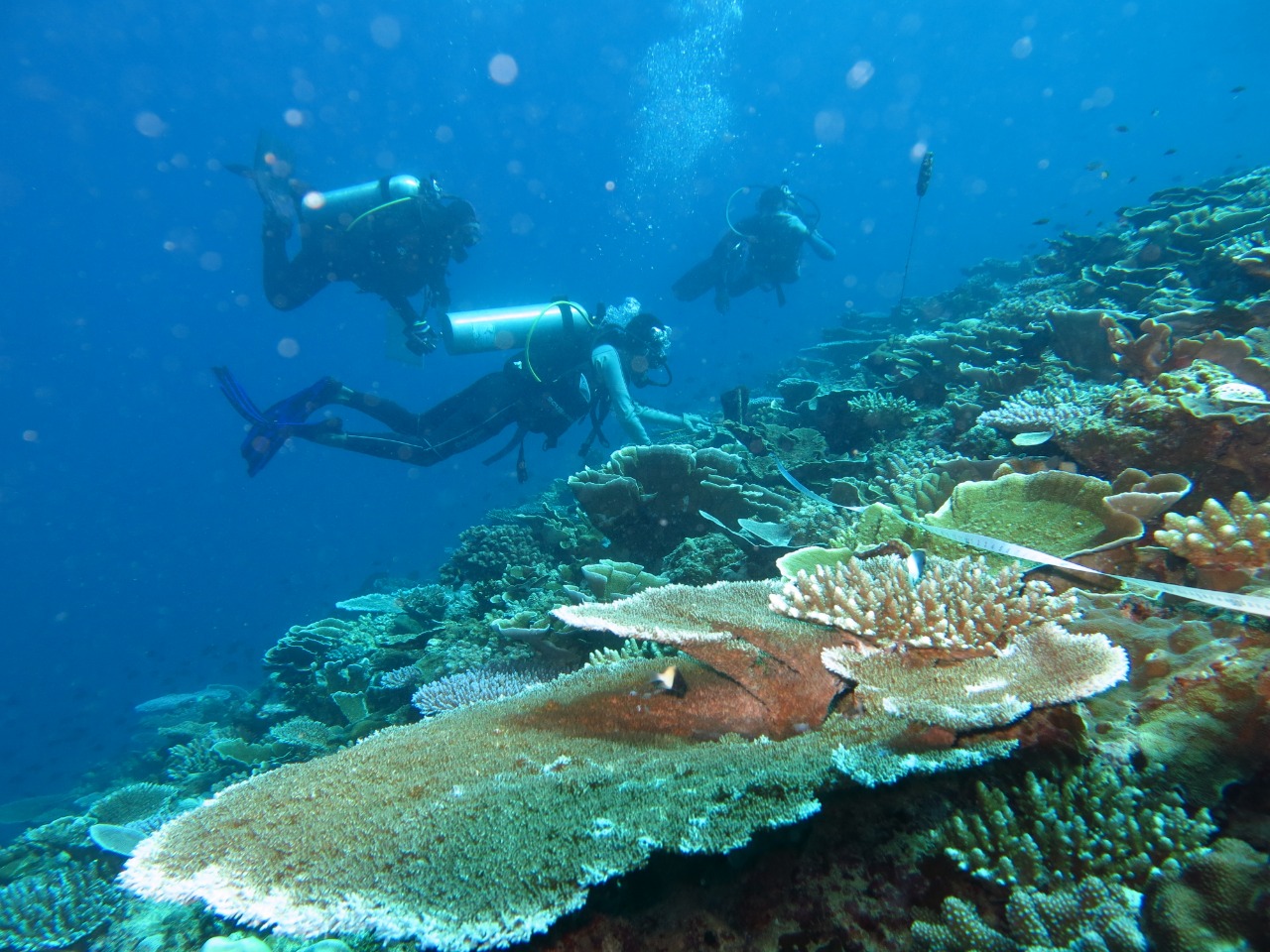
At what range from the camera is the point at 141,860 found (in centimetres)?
175

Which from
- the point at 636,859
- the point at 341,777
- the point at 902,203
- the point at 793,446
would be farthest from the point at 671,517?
the point at 902,203

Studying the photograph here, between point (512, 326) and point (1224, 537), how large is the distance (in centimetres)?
1164

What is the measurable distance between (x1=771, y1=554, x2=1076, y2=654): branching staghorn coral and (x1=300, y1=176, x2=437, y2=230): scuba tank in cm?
1303

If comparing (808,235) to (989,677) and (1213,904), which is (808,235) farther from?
(1213,904)

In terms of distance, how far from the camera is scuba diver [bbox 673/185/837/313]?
61.4ft

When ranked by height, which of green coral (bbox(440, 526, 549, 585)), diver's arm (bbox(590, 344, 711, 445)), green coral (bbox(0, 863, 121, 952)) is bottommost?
green coral (bbox(0, 863, 121, 952))

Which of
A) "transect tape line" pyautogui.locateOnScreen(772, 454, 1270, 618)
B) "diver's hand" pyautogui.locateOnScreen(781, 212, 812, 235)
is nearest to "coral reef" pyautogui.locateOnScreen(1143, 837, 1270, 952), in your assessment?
"transect tape line" pyautogui.locateOnScreen(772, 454, 1270, 618)

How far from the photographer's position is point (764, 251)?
19.5m

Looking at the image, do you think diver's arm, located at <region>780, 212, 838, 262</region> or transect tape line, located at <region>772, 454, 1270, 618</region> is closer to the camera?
transect tape line, located at <region>772, 454, 1270, 618</region>

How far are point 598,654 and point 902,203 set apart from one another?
593ft

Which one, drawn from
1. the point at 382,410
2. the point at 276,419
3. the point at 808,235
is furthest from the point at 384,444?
the point at 808,235

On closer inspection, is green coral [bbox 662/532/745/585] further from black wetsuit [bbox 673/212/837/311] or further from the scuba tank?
black wetsuit [bbox 673/212/837/311]

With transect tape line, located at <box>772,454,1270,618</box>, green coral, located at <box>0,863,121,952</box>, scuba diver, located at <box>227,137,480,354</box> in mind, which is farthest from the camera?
scuba diver, located at <box>227,137,480,354</box>

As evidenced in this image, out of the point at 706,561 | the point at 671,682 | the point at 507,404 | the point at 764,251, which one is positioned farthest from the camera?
the point at 764,251
